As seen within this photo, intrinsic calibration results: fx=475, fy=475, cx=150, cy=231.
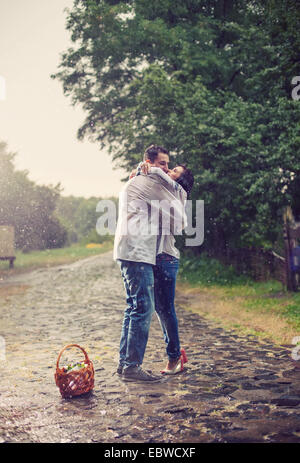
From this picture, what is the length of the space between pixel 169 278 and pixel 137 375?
3.20ft

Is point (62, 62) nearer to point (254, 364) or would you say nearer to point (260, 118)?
point (260, 118)

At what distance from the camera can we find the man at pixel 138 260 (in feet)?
14.7

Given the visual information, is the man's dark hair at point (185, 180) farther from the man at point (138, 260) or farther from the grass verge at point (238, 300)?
the grass verge at point (238, 300)

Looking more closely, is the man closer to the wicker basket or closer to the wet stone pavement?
the wet stone pavement

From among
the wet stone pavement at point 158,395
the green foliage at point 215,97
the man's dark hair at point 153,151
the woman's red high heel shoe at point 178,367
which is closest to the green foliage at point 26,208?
the green foliage at point 215,97

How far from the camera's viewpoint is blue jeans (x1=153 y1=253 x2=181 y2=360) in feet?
15.4

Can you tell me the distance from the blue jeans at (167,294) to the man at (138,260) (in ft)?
0.43

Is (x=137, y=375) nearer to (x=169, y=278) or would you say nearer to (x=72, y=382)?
(x=72, y=382)

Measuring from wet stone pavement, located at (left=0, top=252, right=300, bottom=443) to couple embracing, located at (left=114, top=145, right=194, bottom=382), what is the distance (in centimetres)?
30

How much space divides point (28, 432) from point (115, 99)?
56.5 feet

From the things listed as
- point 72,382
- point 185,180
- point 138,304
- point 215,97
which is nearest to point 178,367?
point 138,304

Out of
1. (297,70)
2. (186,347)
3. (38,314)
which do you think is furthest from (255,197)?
(186,347)

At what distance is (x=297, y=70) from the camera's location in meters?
11.7

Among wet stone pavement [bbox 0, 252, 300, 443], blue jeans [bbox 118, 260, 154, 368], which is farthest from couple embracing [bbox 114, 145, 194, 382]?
wet stone pavement [bbox 0, 252, 300, 443]
